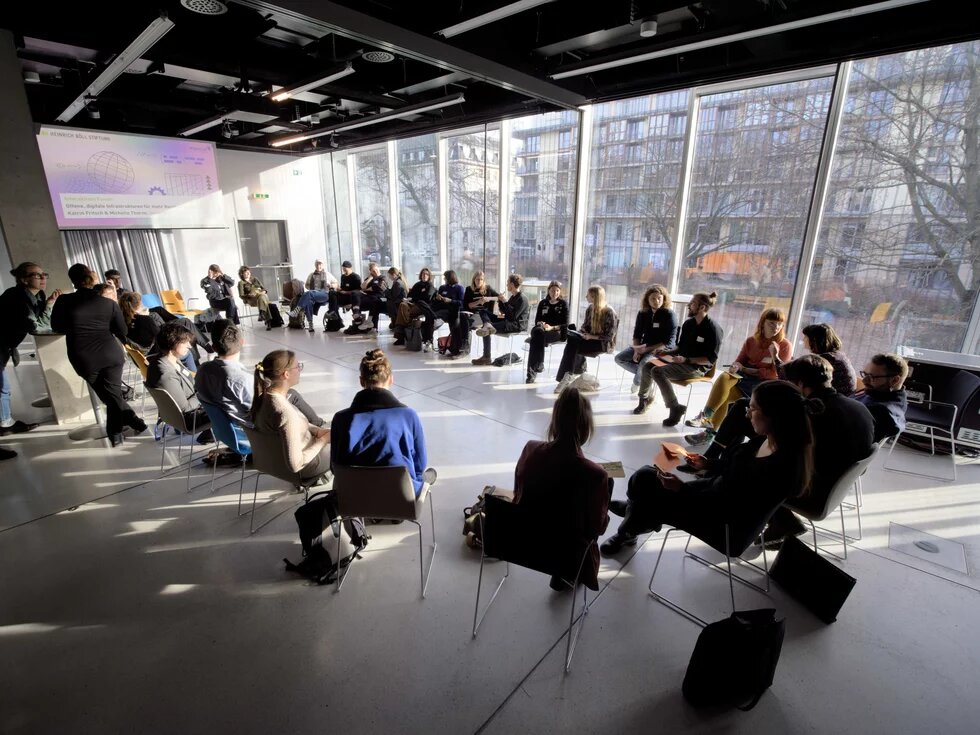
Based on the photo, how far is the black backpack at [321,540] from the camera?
252 cm

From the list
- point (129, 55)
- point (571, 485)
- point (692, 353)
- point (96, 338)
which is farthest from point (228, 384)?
point (692, 353)

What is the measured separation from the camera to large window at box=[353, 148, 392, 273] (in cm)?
978

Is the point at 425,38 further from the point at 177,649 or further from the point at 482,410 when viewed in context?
the point at 177,649

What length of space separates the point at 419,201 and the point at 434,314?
3192mm

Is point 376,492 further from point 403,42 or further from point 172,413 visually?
point 403,42

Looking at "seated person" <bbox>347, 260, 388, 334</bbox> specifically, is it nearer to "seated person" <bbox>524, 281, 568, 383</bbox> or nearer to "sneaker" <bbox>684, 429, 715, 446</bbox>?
"seated person" <bbox>524, 281, 568, 383</bbox>

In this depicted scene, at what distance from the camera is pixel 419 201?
361 inches

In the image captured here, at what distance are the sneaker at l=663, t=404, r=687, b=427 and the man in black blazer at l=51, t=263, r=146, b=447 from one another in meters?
4.88

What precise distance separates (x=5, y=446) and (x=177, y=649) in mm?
3408

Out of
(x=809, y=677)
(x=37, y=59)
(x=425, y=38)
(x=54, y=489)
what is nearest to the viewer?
(x=809, y=677)

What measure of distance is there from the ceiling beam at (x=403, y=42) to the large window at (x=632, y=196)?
1.50 meters

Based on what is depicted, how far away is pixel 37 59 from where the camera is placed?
5551 mm

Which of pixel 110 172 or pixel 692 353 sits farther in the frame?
pixel 110 172

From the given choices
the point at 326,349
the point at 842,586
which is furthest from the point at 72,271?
the point at 842,586
